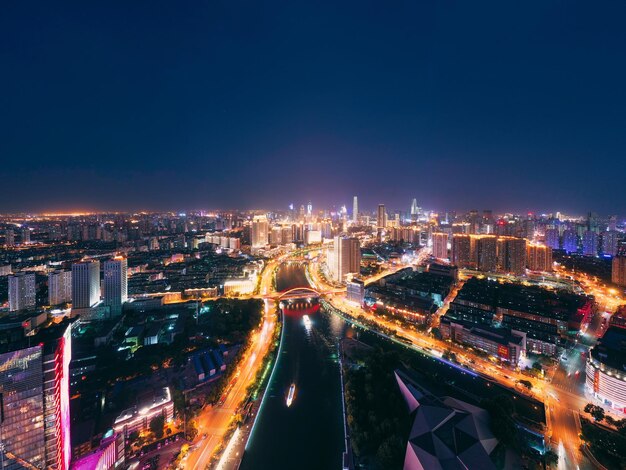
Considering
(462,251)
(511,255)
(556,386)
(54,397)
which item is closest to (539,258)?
(511,255)

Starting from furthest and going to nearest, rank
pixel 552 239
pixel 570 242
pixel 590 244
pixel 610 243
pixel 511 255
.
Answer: pixel 552 239, pixel 570 242, pixel 590 244, pixel 610 243, pixel 511 255

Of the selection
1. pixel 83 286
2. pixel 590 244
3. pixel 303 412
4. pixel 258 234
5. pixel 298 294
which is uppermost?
pixel 258 234

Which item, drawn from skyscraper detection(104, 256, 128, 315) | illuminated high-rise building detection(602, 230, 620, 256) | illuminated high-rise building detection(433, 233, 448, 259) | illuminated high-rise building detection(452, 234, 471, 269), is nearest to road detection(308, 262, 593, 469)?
illuminated high-rise building detection(452, 234, 471, 269)

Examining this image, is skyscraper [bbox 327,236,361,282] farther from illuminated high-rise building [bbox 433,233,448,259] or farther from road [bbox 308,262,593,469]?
illuminated high-rise building [bbox 433,233,448,259]

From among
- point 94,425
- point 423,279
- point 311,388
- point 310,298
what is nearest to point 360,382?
point 311,388

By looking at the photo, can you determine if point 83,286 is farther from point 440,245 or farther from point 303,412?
point 440,245

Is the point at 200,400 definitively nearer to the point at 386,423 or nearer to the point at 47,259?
the point at 386,423

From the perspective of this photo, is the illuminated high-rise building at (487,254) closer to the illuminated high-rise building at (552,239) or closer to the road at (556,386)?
the illuminated high-rise building at (552,239)
